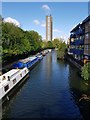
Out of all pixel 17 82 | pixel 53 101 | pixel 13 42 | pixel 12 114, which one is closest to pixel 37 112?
pixel 12 114

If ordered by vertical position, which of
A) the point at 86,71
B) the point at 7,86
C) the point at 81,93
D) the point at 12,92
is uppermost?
the point at 86,71

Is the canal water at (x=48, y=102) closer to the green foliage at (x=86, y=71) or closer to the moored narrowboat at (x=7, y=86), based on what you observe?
the moored narrowboat at (x=7, y=86)

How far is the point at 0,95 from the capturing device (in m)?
31.1

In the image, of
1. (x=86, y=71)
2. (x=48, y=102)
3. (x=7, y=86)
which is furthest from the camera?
(x=86, y=71)

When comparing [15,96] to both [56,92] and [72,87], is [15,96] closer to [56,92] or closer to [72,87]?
[56,92]

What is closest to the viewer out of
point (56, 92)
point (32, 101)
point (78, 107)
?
point (78, 107)

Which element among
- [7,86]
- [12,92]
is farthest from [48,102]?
[12,92]

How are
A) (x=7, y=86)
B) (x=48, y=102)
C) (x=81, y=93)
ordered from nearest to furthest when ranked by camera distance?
(x=48, y=102), (x=7, y=86), (x=81, y=93)

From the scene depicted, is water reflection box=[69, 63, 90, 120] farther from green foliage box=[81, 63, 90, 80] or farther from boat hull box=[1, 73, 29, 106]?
boat hull box=[1, 73, 29, 106]

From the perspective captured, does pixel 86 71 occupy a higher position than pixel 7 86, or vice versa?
pixel 86 71

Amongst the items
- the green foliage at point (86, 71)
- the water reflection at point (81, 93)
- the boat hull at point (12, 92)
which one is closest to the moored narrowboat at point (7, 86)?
the boat hull at point (12, 92)

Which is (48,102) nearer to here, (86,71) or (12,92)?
(12,92)

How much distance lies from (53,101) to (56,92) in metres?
5.13

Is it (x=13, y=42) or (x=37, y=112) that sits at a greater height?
(x=13, y=42)
